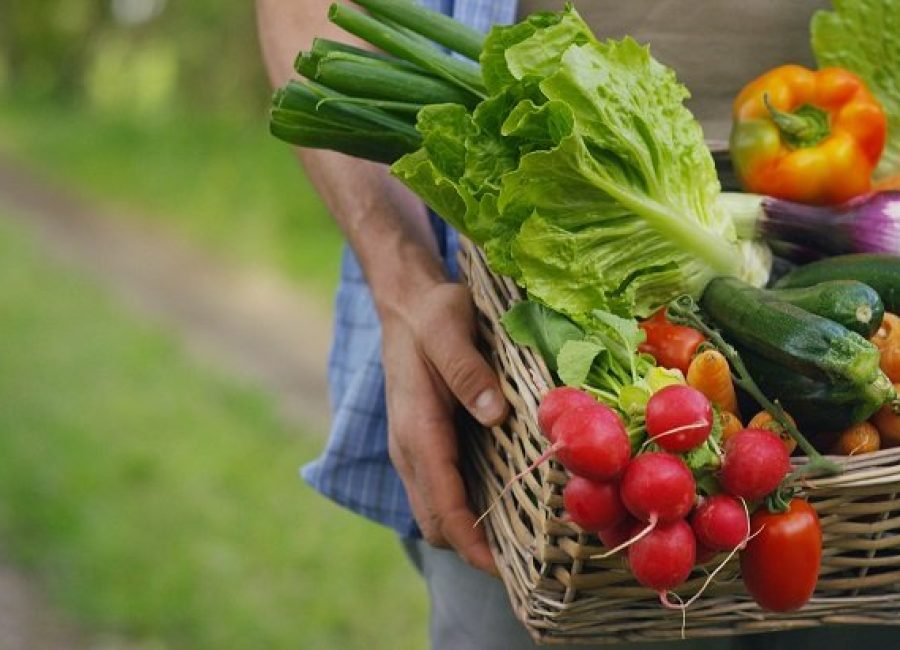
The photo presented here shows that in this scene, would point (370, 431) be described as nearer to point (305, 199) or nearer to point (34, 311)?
point (34, 311)

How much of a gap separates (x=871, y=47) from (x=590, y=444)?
45.7 inches

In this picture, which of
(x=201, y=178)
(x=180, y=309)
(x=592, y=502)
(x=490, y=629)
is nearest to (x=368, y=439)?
(x=490, y=629)

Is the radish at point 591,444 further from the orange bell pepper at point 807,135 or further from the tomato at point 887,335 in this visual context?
the orange bell pepper at point 807,135

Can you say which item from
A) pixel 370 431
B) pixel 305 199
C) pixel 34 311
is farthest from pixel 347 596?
pixel 305 199

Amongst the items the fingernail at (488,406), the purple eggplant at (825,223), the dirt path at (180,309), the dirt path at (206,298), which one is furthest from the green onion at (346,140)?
the dirt path at (206,298)

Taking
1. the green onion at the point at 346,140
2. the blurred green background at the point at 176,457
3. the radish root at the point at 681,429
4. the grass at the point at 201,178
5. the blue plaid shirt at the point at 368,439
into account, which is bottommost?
the grass at the point at 201,178

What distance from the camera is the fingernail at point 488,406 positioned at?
1873 millimetres

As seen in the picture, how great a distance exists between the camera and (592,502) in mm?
1576

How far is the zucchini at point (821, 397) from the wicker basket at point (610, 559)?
3.3 inches

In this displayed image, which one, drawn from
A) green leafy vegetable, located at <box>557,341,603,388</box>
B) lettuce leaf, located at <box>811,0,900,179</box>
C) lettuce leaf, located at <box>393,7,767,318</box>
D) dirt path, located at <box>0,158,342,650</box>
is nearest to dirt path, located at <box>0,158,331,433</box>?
dirt path, located at <box>0,158,342,650</box>

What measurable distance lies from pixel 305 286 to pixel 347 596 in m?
3.76

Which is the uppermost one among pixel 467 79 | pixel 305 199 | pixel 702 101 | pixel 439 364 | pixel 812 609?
pixel 467 79

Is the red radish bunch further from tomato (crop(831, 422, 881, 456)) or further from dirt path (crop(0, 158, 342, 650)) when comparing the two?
dirt path (crop(0, 158, 342, 650))

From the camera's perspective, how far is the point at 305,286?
26.7ft
